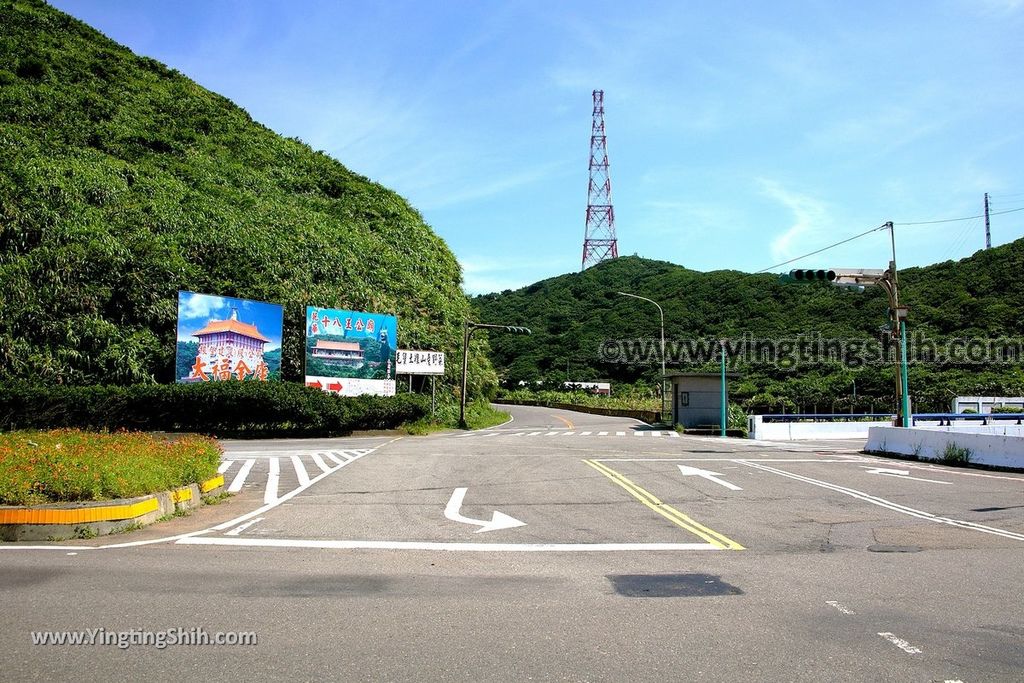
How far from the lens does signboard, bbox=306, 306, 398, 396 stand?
121ft

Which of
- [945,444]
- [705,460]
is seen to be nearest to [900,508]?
[705,460]

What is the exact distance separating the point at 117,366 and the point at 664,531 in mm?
31065

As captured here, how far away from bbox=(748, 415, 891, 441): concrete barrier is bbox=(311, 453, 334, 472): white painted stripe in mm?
22072

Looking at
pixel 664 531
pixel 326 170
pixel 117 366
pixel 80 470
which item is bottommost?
pixel 664 531

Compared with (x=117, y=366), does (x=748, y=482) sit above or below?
below

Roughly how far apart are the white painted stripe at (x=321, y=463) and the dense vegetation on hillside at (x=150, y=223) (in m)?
17.2

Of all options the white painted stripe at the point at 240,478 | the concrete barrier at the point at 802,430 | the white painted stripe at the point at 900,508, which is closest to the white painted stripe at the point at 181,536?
the white painted stripe at the point at 240,478

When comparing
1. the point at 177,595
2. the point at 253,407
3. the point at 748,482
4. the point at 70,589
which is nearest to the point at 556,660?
the point at 177,595

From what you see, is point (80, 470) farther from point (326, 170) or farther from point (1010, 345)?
point (1010, 345)

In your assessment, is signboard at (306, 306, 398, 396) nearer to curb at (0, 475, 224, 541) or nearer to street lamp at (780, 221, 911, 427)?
street lamp at (780, 221, 911, 427)

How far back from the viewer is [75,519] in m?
9.62

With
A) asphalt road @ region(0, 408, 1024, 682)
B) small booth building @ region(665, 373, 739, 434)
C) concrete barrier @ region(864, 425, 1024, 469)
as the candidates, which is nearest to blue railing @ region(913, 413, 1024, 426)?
concrete barrier @ region(864, 425, 1024, 469)

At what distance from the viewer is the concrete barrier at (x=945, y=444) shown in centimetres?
2027

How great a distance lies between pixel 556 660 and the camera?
5266 mm
